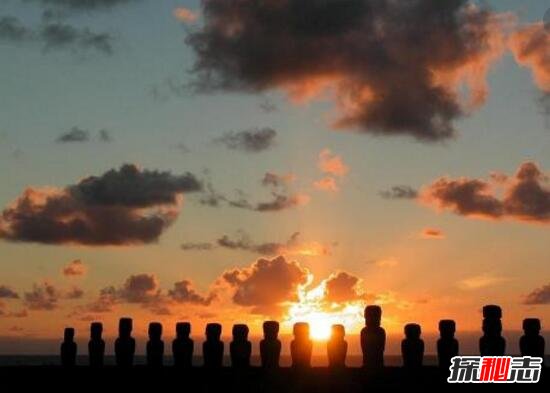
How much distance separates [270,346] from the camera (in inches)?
1216

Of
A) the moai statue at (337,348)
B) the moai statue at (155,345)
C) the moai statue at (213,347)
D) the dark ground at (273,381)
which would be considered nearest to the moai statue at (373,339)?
the dark ground at (273,381)

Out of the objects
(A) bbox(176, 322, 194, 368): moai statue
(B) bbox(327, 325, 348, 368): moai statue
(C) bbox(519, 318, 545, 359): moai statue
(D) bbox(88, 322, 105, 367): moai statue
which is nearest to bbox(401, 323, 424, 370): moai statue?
(B) bbox(327, 325, 348, 368): moai statue

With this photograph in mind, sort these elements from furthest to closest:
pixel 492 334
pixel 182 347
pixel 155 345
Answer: pixel 155 345
pixel 182 347
pixel 492 334

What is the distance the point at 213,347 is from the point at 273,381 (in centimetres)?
187

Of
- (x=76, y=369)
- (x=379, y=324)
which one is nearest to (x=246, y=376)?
(x=379, y=324)

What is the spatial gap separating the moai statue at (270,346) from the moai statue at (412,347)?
133 inches

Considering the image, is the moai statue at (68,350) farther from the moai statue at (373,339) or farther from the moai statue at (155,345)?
the moai statue at (373,339)

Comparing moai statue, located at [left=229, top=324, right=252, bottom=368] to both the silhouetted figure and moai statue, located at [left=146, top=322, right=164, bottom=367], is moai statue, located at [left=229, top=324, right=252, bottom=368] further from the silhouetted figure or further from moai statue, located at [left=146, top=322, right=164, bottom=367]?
moai statue, located at [left=146, top=322, right=164, bottom=367]

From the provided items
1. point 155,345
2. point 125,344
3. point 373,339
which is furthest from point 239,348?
point 125,344

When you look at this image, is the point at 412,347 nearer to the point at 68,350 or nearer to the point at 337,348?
the point at 337,348

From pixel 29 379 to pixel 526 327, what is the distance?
14.7m

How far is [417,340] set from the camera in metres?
29.8

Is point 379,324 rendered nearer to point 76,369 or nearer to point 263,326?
point 263,326

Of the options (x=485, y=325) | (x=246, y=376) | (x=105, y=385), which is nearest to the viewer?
(x=485, y=325)
